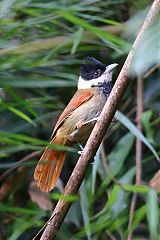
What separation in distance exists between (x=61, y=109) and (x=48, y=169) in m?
0.57

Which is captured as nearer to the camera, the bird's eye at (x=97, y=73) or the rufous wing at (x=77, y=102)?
the rufous wing at (x=77, y=102)

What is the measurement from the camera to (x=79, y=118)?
2254mm

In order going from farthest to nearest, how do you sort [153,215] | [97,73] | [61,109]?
[61,109] < [97,73] < [153,215]

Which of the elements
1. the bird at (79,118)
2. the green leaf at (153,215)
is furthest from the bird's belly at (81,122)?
the green leaf at (153,215)

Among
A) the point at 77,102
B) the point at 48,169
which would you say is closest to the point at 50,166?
the point at 48,169

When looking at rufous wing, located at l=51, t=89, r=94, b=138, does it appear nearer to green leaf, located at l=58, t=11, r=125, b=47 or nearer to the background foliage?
the background foliage

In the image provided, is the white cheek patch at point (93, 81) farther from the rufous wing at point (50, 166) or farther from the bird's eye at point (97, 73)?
the rufous wing at point (50, 166)

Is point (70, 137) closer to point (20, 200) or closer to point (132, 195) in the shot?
point (132, 195)

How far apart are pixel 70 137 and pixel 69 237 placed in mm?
712

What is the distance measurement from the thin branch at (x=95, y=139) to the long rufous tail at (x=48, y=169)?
0.49 meters

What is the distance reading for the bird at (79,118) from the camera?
6.71 feet

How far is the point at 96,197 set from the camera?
282 cm

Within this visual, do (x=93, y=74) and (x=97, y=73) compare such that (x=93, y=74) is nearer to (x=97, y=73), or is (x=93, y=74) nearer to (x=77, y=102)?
(x=97, y=73)

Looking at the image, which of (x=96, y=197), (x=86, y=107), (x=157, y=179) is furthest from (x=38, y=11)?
(x=96, y=197)
